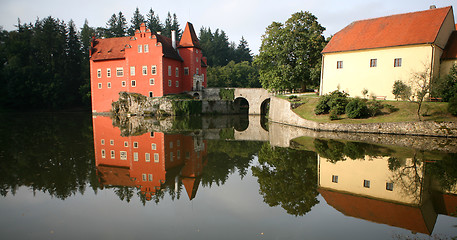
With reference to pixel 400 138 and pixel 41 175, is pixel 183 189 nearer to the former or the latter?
pixel 41 175

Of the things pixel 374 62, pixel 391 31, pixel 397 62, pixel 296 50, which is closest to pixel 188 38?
pixel 296 50

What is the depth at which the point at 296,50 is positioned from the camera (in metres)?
31.7

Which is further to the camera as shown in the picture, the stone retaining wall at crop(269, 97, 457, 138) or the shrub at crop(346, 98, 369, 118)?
the shrub at crop(346, 98, 369, 118)

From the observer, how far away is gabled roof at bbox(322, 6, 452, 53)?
23.9 m

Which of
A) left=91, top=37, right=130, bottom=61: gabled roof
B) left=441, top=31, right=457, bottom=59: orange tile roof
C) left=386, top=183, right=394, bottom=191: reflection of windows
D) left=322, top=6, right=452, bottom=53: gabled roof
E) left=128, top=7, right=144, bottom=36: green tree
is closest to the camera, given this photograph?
left=386, top=183, right=394, bottom=191: reflection of windows

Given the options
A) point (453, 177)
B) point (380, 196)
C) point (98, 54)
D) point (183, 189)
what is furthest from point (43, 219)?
point (98, 54)

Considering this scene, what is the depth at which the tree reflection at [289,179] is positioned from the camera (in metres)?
8.04

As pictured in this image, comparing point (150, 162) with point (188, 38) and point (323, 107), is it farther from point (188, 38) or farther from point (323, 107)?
point (188, 38)

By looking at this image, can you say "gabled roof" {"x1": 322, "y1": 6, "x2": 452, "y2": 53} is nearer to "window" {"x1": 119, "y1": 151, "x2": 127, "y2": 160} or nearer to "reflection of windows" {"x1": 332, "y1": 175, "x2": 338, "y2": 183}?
"reflection of windows" {"x1": 332, "y1": 175, "x2": 338, "y2": 183}

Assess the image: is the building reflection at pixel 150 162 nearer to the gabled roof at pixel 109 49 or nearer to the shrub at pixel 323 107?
the shrub at pixel 323 107

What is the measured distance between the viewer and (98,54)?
45062 millimetres

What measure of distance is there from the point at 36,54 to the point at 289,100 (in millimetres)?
54383

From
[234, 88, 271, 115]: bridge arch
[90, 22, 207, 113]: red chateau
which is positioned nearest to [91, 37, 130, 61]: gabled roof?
[90, 22, 207, 113]: red chateau

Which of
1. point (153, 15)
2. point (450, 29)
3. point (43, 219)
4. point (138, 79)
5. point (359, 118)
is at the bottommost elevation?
point (43, 219)
